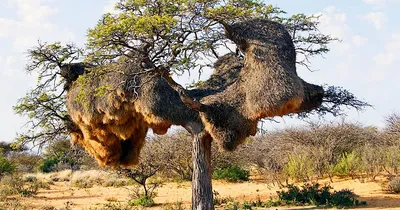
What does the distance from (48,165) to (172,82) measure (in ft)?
103

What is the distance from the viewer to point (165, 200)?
18.9 meters

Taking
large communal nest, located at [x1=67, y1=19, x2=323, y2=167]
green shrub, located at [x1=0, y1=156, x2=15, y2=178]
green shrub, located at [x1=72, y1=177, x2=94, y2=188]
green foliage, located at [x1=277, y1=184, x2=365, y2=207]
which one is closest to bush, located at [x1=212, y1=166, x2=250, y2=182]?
green shrub, located at [x1=72, y1=177, x2=94, y2=188]

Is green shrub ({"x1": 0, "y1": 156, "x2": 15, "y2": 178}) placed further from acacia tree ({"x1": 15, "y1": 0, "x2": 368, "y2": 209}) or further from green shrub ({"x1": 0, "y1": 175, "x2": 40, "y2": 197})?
acacia tree ({"x1": 15, "y1": 0, "x2": 368, "y2": 209})

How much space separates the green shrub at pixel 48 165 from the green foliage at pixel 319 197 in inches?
1119

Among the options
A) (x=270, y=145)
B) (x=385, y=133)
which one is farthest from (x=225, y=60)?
(x=385, y=133)

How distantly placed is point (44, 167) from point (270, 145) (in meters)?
21.9

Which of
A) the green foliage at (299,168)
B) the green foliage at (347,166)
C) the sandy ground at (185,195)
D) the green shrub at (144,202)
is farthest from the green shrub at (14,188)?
the green foliage at (347,166)

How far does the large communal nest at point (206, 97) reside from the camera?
413 inches

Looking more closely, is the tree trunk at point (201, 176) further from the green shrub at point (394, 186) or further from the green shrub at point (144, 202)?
the green shrub at point (394, 186)

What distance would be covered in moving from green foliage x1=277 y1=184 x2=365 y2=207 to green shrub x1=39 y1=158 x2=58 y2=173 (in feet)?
93.3

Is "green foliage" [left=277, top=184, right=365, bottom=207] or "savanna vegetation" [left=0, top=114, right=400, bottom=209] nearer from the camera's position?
"green foliage" [left=277, top=184, right=365, bottom=207]

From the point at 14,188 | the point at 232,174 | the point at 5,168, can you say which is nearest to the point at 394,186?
the point at 232,174

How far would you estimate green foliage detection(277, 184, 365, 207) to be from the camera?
14.6 m

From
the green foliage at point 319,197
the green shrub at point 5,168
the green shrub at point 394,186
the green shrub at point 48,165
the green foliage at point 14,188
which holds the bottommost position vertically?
the green foliage at point 319,197
